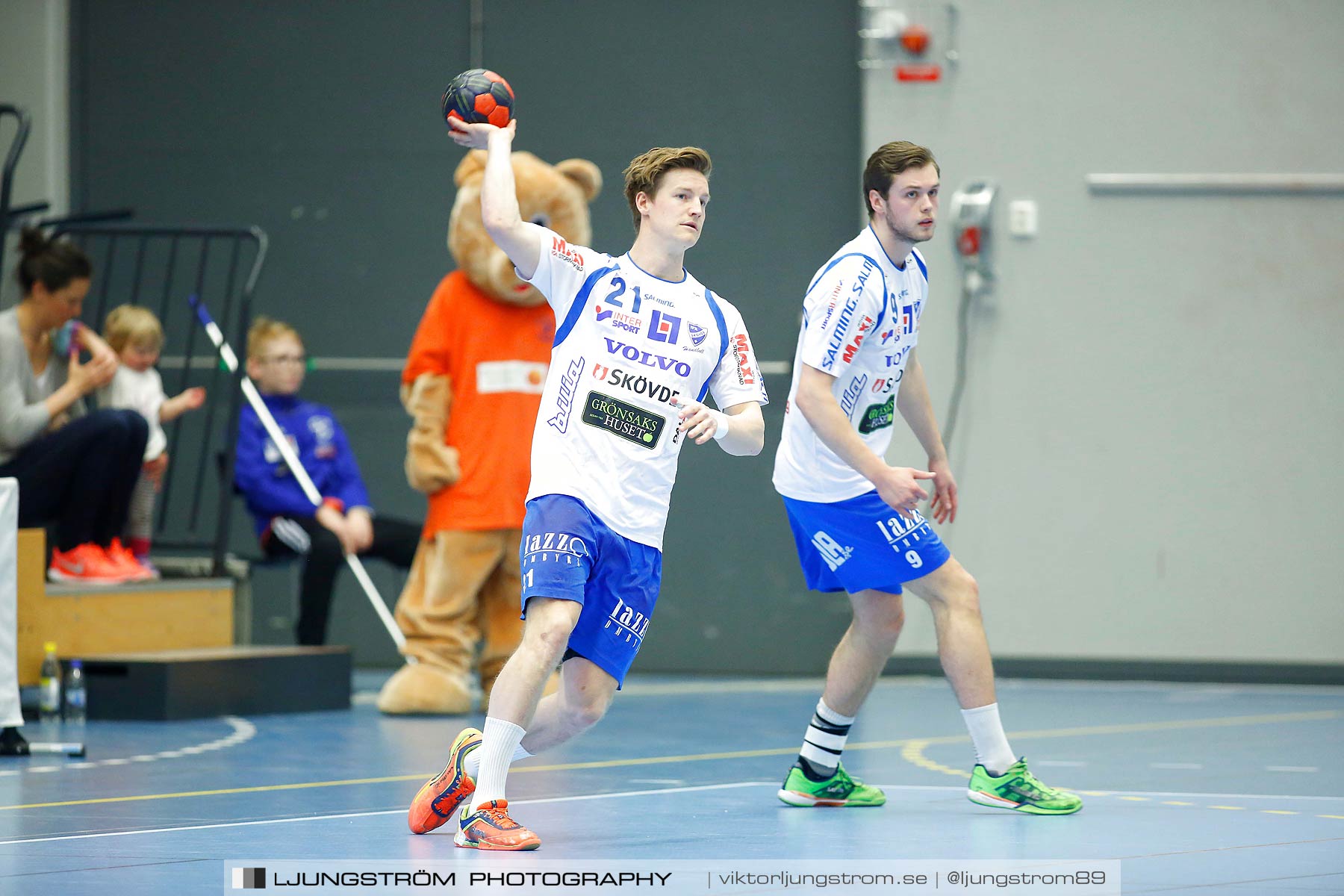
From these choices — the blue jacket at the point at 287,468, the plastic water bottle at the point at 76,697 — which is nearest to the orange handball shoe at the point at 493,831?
the plastic water bottle at the point at 76,697

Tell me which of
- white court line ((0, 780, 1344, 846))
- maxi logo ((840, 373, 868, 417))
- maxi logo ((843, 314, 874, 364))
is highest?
maxi logo ((843, 314, 874, 364))

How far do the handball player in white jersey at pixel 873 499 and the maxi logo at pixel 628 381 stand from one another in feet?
2.01

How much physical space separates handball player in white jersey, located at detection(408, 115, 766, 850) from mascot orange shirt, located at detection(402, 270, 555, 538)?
3.56 m

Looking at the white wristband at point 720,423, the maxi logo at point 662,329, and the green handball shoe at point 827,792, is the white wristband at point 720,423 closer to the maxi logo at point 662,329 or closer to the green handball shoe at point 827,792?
the maxi logo at point 662,329

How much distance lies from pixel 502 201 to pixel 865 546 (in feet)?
5.00

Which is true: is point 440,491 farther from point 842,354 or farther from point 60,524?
point 842,354

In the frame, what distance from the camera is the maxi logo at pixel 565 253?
15.3 ft

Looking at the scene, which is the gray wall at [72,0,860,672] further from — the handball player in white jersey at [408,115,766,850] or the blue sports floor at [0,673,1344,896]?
the handball player in white jersey at [408,115,766,850]

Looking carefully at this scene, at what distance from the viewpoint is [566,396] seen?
4.68m

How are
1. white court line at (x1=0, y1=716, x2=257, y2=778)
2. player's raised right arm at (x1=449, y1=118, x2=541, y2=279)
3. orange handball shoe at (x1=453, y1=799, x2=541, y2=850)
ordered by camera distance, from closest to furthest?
orange handball shoe at (x1=453, y1=799, x2=541, y2=850) → player's raised right arm at (x1=449, y1=118, x2=541, y2=279) → white court line at (x1=0, y1=716, x2=257, y2=778)

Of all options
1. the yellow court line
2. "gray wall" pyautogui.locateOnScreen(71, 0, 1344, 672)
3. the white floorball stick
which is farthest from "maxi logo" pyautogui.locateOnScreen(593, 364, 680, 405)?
"gray wall" pyautogui.locateOnScreen(71, 0, 1344, 672)

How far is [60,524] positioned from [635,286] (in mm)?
4441

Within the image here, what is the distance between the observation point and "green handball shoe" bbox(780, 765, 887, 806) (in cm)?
537

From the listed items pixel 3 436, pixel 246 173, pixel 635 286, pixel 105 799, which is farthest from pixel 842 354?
pixel 246 173
